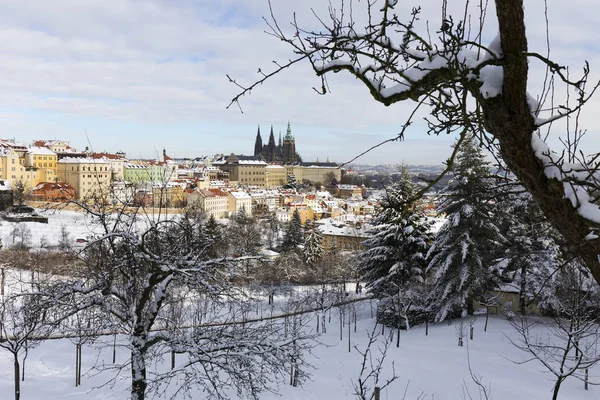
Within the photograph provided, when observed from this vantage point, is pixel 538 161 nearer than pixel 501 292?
Yes

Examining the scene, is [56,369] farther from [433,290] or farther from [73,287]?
[433,290]

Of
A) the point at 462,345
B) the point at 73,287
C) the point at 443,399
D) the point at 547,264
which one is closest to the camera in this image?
the point at 73,287

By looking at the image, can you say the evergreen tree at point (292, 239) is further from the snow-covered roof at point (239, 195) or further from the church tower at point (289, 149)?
the church tower at point (289, 149)

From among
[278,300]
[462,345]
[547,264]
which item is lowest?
[278,300]

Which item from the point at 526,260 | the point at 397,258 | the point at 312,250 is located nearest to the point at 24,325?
the point at 397,258

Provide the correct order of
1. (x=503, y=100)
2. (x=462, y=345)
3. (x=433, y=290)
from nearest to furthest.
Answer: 1. (x=503, y=100)
2. (x=462, y=345)
3. (x=433, y=290)

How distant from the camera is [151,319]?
6.53 metres

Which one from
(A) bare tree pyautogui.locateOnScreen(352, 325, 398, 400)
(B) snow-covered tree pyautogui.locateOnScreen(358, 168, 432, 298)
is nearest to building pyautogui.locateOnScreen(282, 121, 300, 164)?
(B) snow-covered tree pyautogui.locateOnScreen(358, 168, 432, 298)

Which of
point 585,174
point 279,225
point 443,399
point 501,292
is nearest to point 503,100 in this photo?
point 585,174

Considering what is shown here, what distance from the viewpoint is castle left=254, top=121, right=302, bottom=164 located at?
157375 mm

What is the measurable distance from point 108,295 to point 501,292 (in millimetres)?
17475

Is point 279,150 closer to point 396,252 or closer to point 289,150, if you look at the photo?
point 289,150

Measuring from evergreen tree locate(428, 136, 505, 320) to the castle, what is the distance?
137 metres

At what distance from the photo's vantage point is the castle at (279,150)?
15738cm
